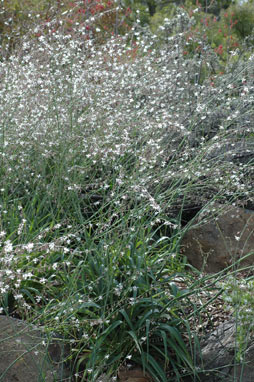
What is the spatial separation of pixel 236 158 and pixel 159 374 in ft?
8.56

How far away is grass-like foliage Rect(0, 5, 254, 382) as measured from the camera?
9.00 ft

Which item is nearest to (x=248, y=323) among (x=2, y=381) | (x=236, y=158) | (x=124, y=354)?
(x=124, y=354)

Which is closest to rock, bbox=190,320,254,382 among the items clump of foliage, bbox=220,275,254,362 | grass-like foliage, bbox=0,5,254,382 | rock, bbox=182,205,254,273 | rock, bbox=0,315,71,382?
grass-like foliage, bbox=0,5,254,382

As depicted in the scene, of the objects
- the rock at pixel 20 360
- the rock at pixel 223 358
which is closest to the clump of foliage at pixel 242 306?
the rock at pixel 223 358

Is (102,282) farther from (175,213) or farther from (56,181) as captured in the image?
(175,213)

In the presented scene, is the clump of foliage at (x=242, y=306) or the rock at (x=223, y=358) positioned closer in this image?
the clump of foliage at (x=242, y=306)

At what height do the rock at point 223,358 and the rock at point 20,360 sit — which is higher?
the rock at point 20,360

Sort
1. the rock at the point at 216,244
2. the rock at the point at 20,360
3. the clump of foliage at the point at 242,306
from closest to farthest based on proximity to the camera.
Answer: the clump of foliage at the point at 242,306 → the rock at the point at 20,360 → the rock at the point at 216,244

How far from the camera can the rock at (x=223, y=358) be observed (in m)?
2.66

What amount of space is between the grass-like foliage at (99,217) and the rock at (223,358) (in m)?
0.11

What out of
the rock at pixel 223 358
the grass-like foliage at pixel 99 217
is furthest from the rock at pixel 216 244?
the rock at pixel 223 358

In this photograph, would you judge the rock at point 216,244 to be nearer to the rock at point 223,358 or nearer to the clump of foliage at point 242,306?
the rock at point 223,358

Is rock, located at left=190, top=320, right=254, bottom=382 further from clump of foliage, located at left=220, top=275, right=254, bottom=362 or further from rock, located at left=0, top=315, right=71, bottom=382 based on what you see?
rock, located at left=0, top=315, right=71, bottom=382

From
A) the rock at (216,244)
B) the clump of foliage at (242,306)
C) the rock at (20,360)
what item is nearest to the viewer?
the clump of foliage at (242,306)
